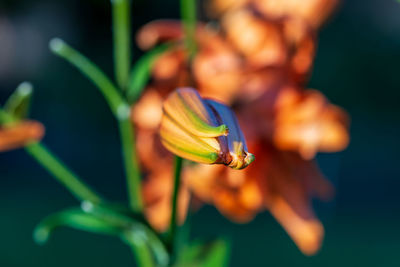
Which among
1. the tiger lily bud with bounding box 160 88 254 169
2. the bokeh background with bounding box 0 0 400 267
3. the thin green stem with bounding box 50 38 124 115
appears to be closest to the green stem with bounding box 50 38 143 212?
the thin green stem with bounding box 50 38 124 115

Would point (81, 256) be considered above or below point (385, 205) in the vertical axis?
above

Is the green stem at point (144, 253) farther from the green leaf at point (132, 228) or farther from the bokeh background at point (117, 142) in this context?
the bokeh background at point (117, 142)

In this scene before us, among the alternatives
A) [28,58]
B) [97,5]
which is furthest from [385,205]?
[28,58]

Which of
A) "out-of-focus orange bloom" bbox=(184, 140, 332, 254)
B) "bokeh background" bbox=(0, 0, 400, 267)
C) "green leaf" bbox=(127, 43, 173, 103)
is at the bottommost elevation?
"bokeh background" bbox=(0, 0, 400, 267)

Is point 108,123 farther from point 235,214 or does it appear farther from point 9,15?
point 235,214

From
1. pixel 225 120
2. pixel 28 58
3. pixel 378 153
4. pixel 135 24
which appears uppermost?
pixel 225 120

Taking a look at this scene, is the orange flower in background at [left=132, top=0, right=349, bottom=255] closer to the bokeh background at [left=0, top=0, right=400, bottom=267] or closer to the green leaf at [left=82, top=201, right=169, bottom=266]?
the green leaf at [left=82, top=201, right=169, bottom=266]
